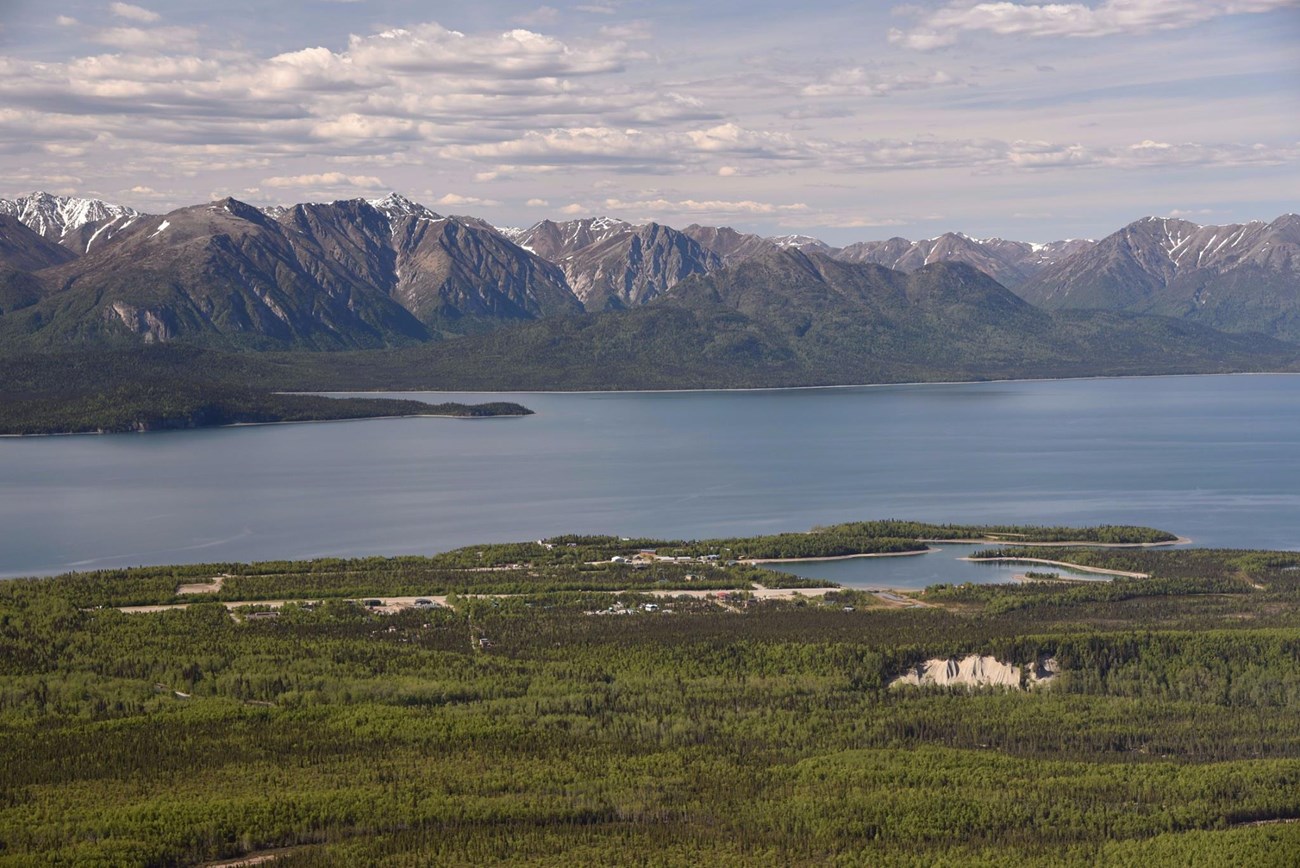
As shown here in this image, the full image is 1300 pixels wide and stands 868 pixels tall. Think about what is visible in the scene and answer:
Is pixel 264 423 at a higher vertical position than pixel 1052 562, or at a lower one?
higher

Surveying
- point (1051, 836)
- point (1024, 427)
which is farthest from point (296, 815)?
point (1024, 427)

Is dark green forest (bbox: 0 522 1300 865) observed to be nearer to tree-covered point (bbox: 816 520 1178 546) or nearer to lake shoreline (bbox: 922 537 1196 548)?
lake shoreline (bbox: 922 537 1196 548)

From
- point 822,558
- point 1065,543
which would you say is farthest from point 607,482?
point 1065,543

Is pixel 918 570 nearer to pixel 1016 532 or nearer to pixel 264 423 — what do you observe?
pixel 1016 532

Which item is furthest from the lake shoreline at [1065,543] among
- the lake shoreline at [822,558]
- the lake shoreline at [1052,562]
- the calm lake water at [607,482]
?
the lake shoreline at [1052,562]

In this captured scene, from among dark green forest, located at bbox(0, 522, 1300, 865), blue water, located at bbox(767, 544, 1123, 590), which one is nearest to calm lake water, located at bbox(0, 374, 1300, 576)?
blue water, located at bbox(767, 544, 1123, 590)

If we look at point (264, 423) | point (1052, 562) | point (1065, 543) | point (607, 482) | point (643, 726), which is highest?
point (264, 423)

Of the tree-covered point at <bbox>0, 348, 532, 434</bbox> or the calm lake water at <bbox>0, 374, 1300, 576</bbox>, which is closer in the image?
the calm lake water at <bbox>0, 374, 1300, 576</bbox>
